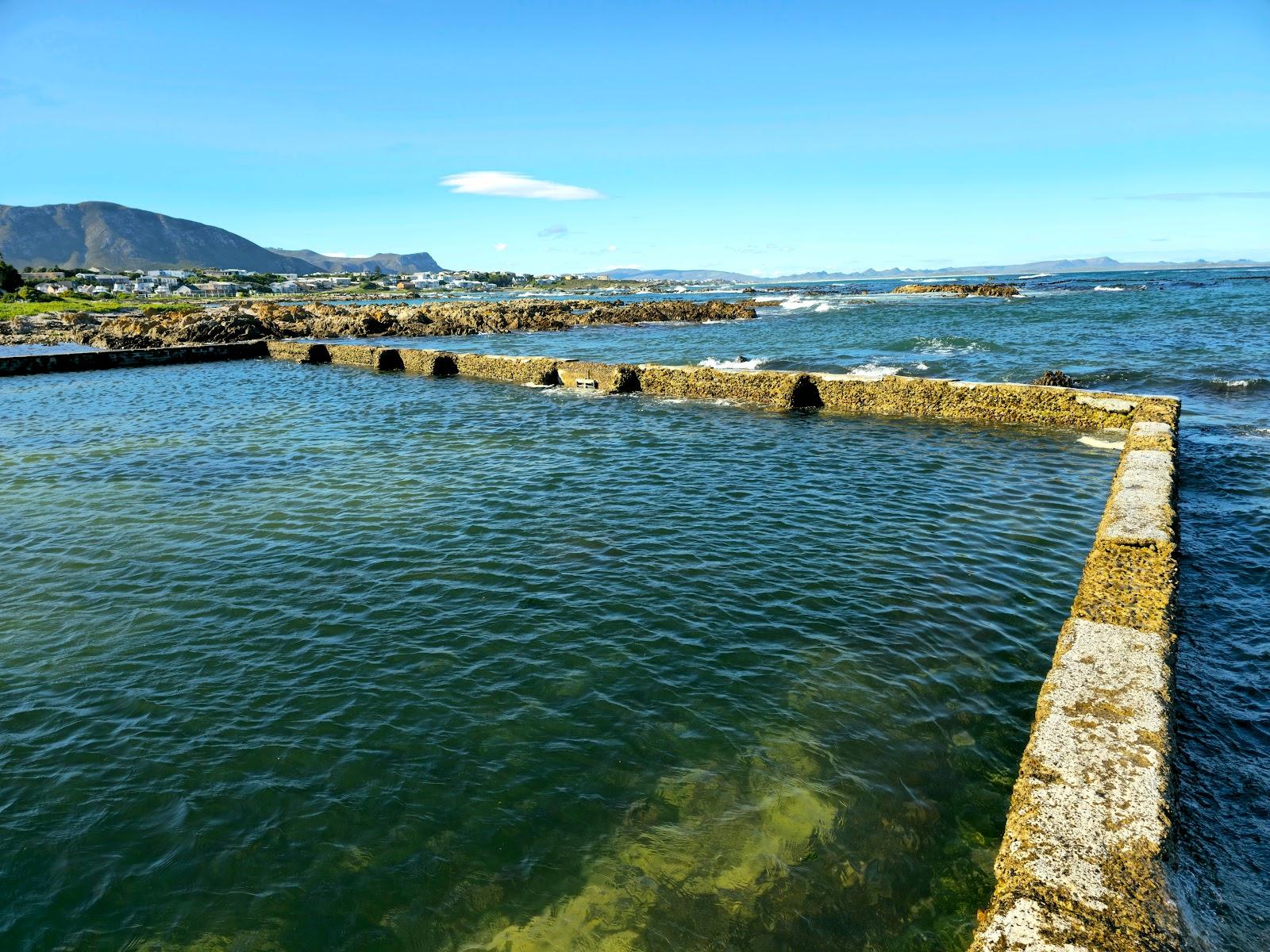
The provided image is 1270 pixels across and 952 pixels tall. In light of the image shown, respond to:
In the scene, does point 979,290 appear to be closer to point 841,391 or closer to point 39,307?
point 841,391

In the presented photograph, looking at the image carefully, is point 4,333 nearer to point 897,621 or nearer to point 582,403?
point 582,403

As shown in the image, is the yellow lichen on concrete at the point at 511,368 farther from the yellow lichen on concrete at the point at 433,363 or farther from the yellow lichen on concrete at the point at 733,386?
the yellow lichen on concrete at the point at 733,386

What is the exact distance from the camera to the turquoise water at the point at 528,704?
13.5 feet

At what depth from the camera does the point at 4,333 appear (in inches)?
1953

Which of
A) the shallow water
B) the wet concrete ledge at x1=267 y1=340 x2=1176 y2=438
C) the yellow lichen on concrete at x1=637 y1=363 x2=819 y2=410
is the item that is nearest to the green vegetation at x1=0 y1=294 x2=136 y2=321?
the shallow water

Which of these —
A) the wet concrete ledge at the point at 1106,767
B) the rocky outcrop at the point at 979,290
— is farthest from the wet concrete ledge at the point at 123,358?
the rocky outcrop at the point at 979,290

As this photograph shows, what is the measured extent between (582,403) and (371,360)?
663 inches

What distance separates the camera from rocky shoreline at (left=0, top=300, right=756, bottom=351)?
1774 inches

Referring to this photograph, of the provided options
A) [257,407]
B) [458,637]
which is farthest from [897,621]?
[257,407]

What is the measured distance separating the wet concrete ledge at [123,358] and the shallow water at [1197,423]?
1110 cm

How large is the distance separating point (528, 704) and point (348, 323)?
5357cm

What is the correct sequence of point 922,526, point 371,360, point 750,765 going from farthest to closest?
point 371,360 → point 922,526 → point 750,765

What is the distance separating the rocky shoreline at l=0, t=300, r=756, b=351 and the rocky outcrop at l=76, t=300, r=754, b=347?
0.21 ft

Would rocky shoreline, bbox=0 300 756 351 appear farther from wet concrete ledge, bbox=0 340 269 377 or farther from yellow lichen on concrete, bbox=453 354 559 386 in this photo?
yellow lichen on concrete, bbox=453 354 559 386
